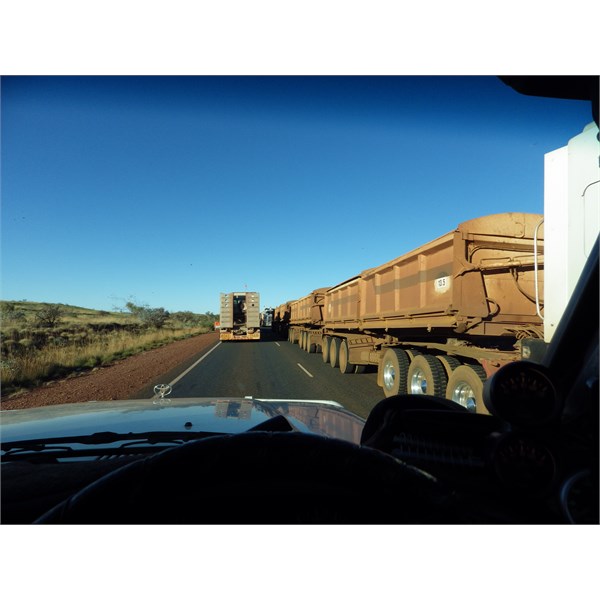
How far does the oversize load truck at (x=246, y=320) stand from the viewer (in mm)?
28078

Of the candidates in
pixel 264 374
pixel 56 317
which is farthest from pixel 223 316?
pixel 56 317

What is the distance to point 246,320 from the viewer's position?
29.0 metres

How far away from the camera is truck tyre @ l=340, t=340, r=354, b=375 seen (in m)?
12.0

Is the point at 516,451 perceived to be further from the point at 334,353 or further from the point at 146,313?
the point at 146,313

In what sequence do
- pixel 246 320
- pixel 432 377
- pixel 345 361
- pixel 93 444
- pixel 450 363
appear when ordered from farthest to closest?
pixel 246 320 → pixel 345 361 → pixel 432 377 → pixel 450 363 → pixel 93 444

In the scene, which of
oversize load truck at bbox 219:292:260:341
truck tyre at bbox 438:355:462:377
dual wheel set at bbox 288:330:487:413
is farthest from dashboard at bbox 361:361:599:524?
oversize load truck at bbox 219:292:260:341

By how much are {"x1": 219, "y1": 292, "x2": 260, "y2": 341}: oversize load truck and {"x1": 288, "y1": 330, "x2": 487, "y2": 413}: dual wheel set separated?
65.3 feet

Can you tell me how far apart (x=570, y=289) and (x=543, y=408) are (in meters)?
1.03

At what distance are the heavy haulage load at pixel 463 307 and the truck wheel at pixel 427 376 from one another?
0.05 feet

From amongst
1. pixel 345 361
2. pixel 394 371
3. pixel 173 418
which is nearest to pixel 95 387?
pixel 345 361

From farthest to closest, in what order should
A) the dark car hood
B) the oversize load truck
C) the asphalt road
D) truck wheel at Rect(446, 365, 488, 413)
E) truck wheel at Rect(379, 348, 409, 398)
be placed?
the oversize load truck < the asphalt road < truck wheel at Rect(379, 348, 409, 398) < truck wheel at Rect(446, 365, 488, 413) < the dark car hood

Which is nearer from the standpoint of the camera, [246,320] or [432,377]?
[432,377]

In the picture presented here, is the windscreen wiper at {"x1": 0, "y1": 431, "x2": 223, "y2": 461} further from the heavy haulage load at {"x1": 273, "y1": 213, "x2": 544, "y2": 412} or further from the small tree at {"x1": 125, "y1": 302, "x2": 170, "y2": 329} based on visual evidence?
the small tree at {"x1": 125, "y1": 302, "x2": 170, "y2": 329}

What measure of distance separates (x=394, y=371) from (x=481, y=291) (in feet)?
10.1
